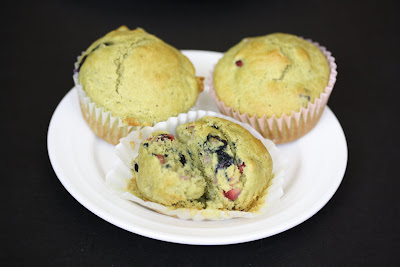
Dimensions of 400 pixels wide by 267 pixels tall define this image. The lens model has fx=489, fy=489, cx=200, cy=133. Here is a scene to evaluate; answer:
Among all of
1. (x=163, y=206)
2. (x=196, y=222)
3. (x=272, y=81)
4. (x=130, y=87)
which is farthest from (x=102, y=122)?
(x=272, y=81)

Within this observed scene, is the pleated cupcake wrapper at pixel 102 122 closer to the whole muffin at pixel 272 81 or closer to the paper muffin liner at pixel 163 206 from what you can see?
the paper muffin liner at pixel 163 206

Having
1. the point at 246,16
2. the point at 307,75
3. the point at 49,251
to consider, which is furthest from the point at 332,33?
the point at 49,251

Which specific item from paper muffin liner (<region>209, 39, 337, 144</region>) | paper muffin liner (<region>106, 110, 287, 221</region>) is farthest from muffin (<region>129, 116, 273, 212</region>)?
paper muffin liner (<region>209, 39, 337, 144</region>)

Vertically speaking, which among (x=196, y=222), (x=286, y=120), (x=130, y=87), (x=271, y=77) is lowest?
(x=196, y=222)

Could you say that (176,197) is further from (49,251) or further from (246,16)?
(246,16)

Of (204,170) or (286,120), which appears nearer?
(204,170)

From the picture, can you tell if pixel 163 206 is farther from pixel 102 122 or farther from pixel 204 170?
pixel 102 122
